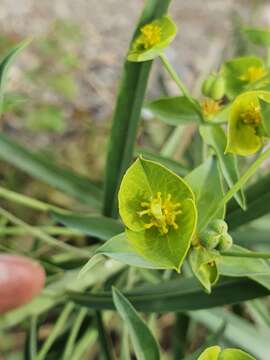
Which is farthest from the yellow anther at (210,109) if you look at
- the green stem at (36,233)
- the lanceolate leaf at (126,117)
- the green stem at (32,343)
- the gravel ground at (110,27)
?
the gravel ground at (110,27)

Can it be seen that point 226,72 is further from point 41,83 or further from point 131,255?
point 41,83

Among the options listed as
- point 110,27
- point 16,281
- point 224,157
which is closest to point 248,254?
point 224,157

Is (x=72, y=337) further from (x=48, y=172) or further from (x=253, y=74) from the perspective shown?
(x=253, y=74)

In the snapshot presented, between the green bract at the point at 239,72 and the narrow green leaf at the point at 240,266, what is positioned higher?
the green bract at the point at 239,72

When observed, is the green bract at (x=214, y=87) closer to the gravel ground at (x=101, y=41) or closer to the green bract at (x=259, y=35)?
the green bract at (x=259, y=35)

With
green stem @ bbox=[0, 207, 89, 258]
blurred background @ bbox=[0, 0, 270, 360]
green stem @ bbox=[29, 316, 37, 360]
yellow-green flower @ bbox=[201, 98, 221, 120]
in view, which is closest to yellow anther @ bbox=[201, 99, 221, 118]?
yellow-green flower @ bbox=[201, 98, 221, 120]

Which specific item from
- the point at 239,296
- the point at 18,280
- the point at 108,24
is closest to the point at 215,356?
the point at 239,296
